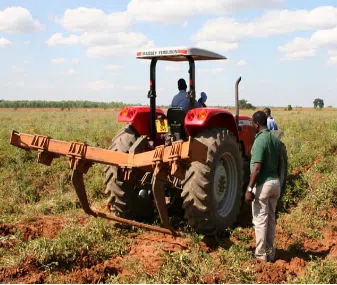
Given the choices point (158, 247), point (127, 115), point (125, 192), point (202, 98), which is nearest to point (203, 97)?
point (202, 98)

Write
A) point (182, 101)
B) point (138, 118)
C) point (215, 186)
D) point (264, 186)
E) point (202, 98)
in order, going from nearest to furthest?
point (264, 186)
point (215, 186)
point (182, 101)
point (138, 118)
point (202, 98)

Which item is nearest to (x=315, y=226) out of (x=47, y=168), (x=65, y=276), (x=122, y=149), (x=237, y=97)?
(x=237, y=97)

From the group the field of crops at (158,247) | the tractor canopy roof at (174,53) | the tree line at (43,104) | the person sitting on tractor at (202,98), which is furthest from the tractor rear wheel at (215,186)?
the tree line at (43,104)

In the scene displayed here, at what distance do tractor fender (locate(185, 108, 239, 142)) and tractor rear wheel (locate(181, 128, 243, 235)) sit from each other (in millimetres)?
108

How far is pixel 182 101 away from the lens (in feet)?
19.7

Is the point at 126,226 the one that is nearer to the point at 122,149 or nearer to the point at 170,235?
the point at 170,235

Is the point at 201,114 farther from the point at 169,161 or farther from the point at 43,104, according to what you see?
the point at 43,104

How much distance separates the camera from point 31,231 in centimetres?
566

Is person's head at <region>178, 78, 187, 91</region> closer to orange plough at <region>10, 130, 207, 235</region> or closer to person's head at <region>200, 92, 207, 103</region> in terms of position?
person's head at <region>200, 92, 207, 103</region>

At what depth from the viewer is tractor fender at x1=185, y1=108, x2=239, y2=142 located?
5.38 meters

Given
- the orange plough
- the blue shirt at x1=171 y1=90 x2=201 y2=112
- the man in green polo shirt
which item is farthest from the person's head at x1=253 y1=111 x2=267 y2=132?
the blue shirt at x1=171 y1=90 x2=201 y2=112

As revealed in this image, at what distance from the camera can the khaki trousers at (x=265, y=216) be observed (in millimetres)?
5133

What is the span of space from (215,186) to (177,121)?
999 mm

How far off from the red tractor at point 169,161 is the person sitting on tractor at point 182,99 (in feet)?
0.27
